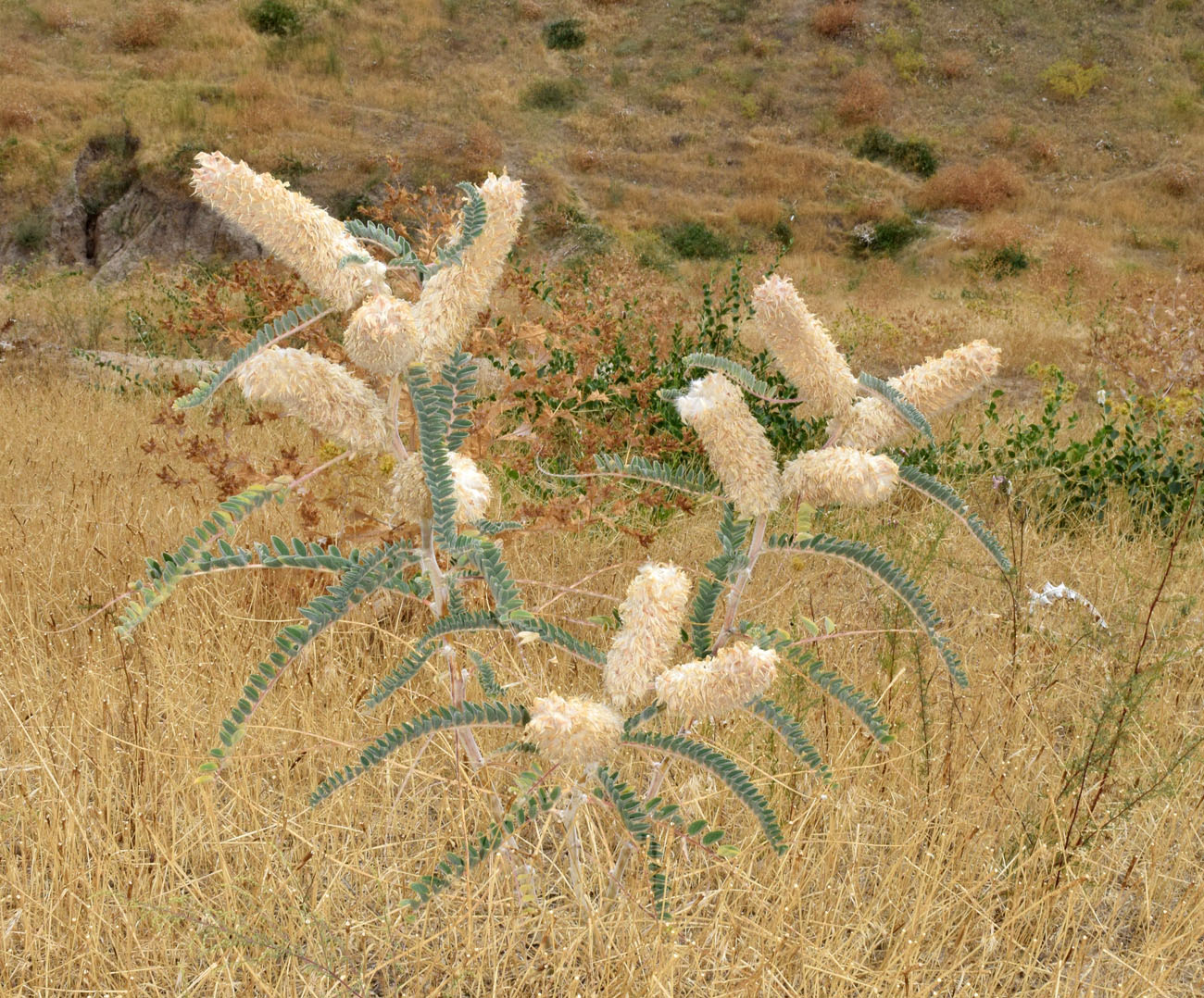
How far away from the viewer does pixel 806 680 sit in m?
2.18

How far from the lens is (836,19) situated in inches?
812

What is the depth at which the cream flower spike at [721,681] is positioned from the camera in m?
1.11

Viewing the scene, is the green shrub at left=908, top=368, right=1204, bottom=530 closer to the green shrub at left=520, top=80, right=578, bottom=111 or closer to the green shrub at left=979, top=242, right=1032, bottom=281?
the green shrub at left=979, top=242, right=1032, bottom=281

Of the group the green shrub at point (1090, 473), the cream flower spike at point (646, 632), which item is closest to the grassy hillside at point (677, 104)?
the green shrub at point (1090, 473)

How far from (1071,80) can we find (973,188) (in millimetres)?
5352

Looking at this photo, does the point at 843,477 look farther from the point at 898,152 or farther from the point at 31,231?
the point at 898,152

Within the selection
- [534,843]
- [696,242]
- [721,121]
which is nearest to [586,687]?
[534,843]

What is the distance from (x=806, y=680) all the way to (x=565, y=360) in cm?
255

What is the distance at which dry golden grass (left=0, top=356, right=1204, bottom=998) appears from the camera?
1510 millimetres

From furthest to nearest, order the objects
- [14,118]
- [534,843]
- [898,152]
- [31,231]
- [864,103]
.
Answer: [864,103] < [898,152] < [14,118] < [31,231] < [534,843]

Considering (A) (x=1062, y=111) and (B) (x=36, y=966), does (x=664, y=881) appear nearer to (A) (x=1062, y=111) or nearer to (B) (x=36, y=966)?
(B) (x=36, y=966)

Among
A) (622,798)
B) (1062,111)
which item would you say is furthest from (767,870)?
(1062,111)

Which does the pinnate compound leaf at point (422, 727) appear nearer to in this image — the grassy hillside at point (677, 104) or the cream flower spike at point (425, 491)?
the cream flower spike at point (425, 491)

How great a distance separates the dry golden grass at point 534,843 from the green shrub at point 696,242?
43.2 feet
